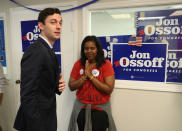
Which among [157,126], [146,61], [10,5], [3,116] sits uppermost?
[10,5]

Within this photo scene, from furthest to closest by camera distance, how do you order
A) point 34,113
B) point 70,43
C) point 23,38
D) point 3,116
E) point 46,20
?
point 3,116 → point 23,38 → point 70,43 → point 46,20 → point 34,113

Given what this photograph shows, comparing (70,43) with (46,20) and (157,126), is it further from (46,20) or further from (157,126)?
(157,126)

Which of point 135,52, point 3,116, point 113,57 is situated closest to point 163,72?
point 135,52

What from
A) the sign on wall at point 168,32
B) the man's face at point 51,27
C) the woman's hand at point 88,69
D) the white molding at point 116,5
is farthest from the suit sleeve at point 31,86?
the sign on wall at point 168,32

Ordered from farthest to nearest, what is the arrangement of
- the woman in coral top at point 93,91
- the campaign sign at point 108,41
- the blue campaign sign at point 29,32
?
the blue campaign sign at point 29,32 → the campaign sign at point 108,41 → the woman in coral top at point 93,91

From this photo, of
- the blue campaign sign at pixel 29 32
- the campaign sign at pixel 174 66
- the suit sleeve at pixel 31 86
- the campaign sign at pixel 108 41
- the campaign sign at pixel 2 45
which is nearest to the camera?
the suit sleeve at pixel 31 86

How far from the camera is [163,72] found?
174cm

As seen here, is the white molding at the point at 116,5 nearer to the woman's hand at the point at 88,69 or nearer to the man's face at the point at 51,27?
the woman's hand at the point at 88,69

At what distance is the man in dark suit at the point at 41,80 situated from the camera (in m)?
0.95

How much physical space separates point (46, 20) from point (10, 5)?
155cm

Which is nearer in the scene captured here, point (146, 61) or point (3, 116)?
point (146, 61)

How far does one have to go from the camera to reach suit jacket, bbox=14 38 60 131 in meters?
0.95

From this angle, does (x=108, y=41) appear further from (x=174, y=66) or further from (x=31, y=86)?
(x=31, y=86)

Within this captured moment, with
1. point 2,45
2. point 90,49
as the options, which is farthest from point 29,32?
point 90,49
